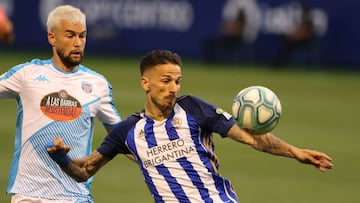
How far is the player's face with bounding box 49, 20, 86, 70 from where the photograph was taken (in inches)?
344

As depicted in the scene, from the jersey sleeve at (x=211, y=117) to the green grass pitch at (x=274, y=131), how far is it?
5478 mm

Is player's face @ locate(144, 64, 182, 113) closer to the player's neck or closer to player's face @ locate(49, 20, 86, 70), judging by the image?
the player's neck

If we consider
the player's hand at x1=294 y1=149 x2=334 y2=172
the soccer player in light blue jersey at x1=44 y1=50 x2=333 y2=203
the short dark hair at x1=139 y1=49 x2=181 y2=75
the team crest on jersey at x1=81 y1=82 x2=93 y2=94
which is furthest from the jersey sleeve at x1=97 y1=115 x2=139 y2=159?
the player's hand at x1=294 y1=149 x2=334 y2=172

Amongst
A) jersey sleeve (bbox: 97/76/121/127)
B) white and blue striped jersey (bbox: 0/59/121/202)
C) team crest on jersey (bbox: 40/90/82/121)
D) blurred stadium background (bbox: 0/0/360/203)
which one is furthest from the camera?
blurred stadium background (bbox: 0/0/360/203)

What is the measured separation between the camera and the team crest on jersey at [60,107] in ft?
28.6

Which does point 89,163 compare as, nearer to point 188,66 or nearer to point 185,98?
point 185,98

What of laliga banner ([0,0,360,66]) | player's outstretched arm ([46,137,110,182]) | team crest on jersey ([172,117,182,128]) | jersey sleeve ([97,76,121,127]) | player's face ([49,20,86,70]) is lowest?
laliga banner ([0,0,360,66])

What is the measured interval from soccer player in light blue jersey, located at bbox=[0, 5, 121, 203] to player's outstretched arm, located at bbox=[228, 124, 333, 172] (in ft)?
5.41

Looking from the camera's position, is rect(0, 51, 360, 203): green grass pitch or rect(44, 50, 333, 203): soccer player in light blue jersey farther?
rect(0, 51, 360, 203): green grass pitch

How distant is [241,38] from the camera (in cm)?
3403

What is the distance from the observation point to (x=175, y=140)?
7941 millimetres

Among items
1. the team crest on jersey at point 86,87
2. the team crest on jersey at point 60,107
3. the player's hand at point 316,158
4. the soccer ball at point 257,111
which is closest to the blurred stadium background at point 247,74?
the team crest on jersey at point 86,87

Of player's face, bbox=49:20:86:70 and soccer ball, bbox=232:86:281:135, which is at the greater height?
player's face, bbox=49:20:86:70

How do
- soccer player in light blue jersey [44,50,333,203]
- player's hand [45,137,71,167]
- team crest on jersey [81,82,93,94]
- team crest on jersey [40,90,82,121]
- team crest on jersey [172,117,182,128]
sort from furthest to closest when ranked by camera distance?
1. team crest on jersey [81,82,93,94]
2. team crest on jersey [40,90,82,121]
3. team crest on jersey [172,117,182,128]
4. soccer player in light blue jersey [44,50,333,203]
5. player's hand [45,137,71,167]
